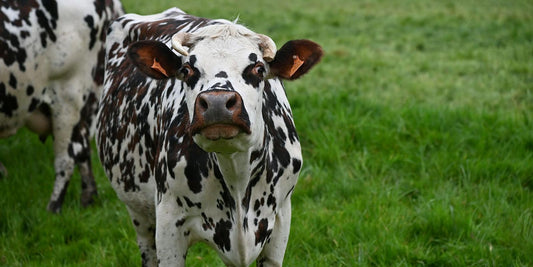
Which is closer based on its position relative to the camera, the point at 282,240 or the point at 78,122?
the point at 282,240

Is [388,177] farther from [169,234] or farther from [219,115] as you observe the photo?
[219,115]

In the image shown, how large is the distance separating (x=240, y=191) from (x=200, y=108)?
0.52 metres

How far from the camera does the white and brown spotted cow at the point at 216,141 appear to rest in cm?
223

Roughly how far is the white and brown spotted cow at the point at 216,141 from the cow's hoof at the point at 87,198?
171 centimetres

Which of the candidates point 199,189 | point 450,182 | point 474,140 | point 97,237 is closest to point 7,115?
point 97,237

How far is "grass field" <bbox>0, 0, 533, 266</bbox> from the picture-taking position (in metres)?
3.80

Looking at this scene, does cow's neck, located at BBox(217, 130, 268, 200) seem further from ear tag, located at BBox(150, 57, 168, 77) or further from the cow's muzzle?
ear tag, located at BBox(150, 57, 168, 77)

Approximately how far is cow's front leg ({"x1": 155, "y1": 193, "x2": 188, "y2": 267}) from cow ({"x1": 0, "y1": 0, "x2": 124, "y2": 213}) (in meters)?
→ 2.07

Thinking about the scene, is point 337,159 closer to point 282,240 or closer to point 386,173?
point 386,173

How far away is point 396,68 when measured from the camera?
25.1ft

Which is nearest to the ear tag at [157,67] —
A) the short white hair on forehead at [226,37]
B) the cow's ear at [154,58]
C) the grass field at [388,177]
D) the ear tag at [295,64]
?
the cow's ear at [154,58]

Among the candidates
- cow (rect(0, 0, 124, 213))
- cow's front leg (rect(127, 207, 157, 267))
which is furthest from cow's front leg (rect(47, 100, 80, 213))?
cow's front leg (rect(127, 207, 157, 267))

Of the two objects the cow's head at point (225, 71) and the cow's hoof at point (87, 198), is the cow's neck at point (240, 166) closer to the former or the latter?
the cow's head at point (225, 71)

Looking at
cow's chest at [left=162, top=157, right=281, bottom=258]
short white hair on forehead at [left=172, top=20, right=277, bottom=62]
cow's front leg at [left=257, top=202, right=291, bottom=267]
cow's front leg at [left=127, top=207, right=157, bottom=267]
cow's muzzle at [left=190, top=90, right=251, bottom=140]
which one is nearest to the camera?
cow's muzzle at [left=190, top=90, right=251, bottom=140]
